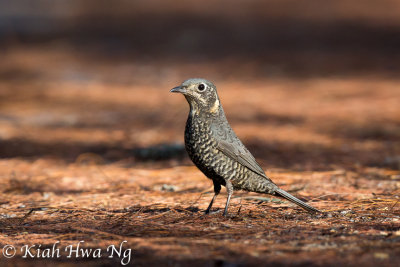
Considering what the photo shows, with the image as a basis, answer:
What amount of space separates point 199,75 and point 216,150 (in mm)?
8985

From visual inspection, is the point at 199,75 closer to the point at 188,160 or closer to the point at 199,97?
the point at 188,160

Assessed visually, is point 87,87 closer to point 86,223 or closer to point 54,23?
point 86,223

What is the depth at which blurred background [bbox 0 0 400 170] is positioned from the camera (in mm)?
7617

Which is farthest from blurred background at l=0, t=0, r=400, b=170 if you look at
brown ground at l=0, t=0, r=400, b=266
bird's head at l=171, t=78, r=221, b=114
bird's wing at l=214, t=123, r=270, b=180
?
bird's head at l=171, t=78, r=221, b=114

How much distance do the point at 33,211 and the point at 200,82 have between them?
6.12 feet

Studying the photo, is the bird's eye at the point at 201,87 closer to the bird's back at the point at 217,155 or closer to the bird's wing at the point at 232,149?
the bird's back at the point at 217,155

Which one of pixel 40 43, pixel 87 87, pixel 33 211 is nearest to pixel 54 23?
pixel 40 43

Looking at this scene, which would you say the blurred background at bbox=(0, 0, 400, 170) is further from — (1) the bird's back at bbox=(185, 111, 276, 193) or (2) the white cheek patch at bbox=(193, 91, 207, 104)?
(2) the white cheek patch at bbox=(193, 91, 207, 104)

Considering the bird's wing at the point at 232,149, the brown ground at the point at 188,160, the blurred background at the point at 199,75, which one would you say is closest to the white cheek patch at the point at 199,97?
the bird's wing at the point at 232,149

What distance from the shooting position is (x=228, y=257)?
3154 mm

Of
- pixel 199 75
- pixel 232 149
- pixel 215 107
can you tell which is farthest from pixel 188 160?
pixel 199 75

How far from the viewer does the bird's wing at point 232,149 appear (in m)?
4.54

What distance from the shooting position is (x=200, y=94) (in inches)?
186

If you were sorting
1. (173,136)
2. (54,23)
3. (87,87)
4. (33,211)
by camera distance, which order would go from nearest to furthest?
(33,211) < (173,136) < (87,87) < (54,23)
